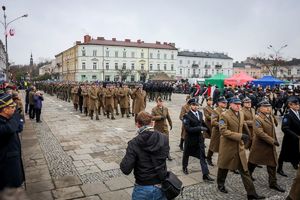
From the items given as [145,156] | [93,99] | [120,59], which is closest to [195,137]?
[145,156]

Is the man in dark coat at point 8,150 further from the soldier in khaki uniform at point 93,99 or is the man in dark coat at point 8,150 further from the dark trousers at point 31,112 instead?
the dark trousers at point 31,112

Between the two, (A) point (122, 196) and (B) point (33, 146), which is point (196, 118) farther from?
(B) point (33, 146)

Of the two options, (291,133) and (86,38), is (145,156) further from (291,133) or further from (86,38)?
(86,38)

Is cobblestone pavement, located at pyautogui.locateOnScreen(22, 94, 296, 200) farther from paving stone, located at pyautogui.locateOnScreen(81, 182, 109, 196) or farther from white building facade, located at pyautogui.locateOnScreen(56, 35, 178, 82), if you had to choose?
white building facade, located at pyautogui.locateOnScreen(56, 35, 178, 82)

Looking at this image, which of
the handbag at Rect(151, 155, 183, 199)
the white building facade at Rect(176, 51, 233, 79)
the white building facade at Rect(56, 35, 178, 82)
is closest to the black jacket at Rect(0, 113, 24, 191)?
the handbag at Rect(151, 155, 183, 199)

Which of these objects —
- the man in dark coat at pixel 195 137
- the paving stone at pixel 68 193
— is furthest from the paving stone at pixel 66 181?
the man in dark coat at pixel 195 137

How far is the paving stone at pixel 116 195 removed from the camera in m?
5.30

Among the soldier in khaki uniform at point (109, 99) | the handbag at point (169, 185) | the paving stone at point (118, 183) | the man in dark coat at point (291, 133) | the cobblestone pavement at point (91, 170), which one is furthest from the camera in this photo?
the soldier in khaki uniform at point (109, 99)

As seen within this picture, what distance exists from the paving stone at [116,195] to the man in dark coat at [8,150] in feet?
6.03

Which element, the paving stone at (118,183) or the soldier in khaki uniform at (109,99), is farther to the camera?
the soldier in khaki uniform at (109,99)

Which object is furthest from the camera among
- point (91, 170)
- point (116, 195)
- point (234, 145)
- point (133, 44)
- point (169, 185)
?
point (133, 44)

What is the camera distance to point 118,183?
19.8ft

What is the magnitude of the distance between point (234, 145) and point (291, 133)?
172 cm

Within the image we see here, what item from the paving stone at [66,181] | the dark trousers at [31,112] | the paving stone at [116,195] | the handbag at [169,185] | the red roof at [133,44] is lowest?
the paving stone at [116,195]
